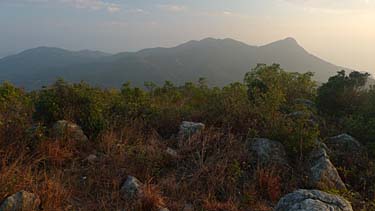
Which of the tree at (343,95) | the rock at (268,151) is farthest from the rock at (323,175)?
the tree at (343,95)

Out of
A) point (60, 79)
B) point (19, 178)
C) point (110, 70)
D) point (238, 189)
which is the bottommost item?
point (110, 70)

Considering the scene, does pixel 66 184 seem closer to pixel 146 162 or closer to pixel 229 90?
pixel 146 162

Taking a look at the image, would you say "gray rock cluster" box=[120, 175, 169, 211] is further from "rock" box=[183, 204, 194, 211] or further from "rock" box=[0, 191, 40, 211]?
"rock" box=[0, 191, 40, 211]

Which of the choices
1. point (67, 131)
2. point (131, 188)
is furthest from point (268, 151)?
point (67, 131)

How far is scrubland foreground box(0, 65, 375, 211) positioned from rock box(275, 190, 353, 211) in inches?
0.6

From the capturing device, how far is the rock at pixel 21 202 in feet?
15.1

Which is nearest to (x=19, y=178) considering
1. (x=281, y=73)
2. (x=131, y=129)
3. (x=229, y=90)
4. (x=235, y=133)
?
(x=131, y=129)

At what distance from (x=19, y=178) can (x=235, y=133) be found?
13.3 ft

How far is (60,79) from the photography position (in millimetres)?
8344

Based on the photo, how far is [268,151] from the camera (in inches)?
265

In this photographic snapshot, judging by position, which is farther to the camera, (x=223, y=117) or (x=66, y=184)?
(x=223, y=117)

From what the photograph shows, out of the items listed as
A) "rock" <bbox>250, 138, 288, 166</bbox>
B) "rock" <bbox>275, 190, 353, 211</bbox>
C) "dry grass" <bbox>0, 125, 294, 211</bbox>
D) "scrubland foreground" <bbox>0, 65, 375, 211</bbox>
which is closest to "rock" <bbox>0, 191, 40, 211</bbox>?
"scrubland foreground" <bbox>0, 65, 375, 211</bbox>

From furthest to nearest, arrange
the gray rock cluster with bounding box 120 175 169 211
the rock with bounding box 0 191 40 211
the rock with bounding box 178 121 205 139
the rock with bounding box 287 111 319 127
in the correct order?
the rock with bounding box 287 111 319 127, the rock with bounding box 178 121 205 139, the gray rock cluster with bounding box 120 175 169 211, the rock with bounding box 0 191 40 211

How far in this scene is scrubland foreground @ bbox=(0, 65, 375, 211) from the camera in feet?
17.5
